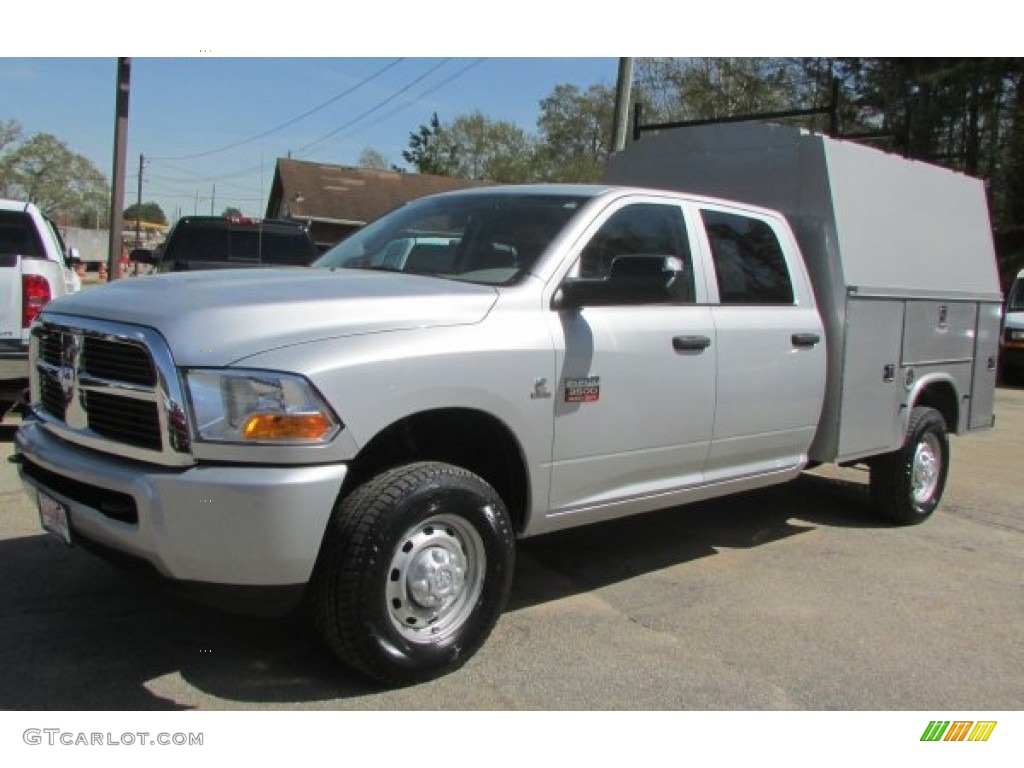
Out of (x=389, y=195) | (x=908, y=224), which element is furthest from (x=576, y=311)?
(x=389, y=195)

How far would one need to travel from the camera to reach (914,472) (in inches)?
248

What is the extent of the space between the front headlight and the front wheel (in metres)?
4.52

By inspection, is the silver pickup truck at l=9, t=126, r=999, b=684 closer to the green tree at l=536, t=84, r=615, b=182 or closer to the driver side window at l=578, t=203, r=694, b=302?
the driver side window at l=578, t=203, r=694, b=302

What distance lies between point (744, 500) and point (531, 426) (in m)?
3.65

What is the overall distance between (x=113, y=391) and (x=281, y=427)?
69 cm

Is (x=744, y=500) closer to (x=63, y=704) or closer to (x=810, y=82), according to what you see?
(x=63, y=704)

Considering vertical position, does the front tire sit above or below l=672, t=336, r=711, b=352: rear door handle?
below

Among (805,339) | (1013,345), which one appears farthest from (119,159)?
(1013,345)

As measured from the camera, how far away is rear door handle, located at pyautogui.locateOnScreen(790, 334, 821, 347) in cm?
511

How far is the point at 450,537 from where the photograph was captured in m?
3.53

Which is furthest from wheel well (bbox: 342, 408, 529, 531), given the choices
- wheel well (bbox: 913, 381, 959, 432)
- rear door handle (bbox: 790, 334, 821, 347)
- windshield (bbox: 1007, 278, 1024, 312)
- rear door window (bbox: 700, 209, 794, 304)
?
windshield (bbox: 1007, 278, 1024, 312)

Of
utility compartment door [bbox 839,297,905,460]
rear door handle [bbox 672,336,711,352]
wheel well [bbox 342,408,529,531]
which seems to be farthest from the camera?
utility compartment door [bbox 839,297,905,460]

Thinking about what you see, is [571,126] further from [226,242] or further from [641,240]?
[641,240]
